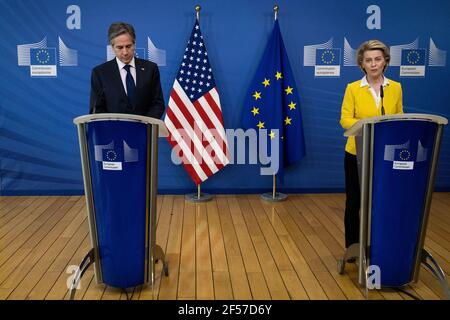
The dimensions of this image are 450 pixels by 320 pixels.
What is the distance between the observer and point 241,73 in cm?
514

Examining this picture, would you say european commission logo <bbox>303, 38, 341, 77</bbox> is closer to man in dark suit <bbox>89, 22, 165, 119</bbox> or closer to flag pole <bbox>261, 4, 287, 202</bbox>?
flag pole <bbox>261, 4, 287, 202</bbox>

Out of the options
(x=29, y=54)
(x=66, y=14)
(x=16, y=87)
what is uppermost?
(x=66, y=14)

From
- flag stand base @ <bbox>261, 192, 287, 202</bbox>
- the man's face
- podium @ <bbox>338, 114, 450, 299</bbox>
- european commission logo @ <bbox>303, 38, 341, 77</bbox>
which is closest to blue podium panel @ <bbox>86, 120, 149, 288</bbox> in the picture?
the man's face

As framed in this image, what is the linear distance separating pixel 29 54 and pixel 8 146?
98 centimetres

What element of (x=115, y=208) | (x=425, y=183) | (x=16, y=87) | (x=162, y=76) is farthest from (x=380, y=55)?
(x=16, y=87)

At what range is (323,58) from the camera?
5.14 meters

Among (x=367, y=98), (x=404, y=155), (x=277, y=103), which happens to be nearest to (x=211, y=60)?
(x=277, y=103)

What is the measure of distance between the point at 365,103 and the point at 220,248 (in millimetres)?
1487

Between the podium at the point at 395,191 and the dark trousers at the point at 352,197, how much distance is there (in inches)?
17.3

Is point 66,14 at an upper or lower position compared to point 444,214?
upper

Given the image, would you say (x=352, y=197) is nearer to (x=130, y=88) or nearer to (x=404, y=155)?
(x=404, y=155)
